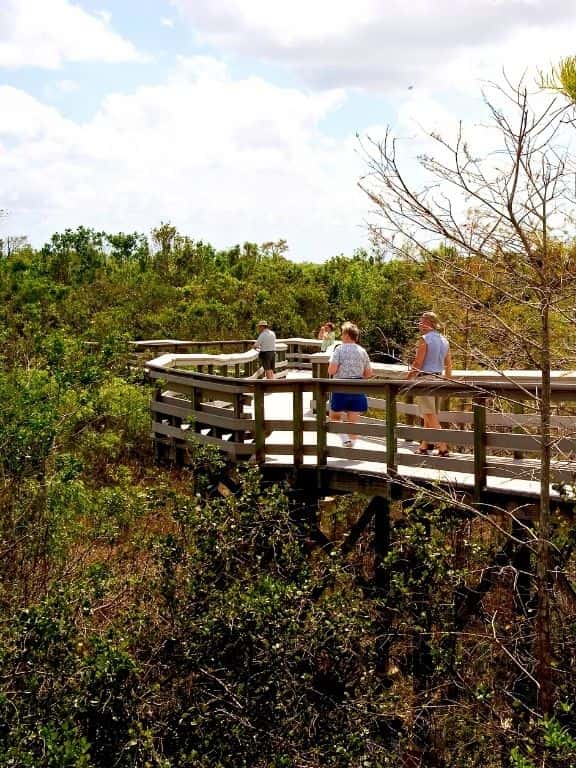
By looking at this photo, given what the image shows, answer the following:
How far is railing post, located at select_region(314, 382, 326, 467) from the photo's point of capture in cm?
901

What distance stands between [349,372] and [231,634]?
3517 millimetres

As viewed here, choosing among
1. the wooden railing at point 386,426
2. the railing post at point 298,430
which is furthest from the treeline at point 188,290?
the railing post at point 298,430

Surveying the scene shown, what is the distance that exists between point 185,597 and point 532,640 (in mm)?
2736

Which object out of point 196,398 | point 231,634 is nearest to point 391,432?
point 231,634

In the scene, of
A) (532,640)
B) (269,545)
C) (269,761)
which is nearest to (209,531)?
(269,545)

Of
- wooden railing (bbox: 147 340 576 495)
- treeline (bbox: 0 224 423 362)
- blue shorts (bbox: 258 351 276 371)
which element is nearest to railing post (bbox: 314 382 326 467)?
wooden railing (bbox: 147 340 576 495)

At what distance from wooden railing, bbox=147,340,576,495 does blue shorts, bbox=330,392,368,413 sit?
0.65 feet

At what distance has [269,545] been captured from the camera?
25.7ft

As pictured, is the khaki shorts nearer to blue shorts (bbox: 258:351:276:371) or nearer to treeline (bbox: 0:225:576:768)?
treeline (bbox: 0:225:576:768)

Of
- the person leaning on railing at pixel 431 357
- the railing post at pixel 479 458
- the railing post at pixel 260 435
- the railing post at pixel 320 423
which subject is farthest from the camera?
the railing post at pixel 260 435

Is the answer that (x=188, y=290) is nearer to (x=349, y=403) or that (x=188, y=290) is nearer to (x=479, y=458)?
(x=349, y=403)

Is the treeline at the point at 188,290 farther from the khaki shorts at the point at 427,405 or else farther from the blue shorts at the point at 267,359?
the khaki shorts at the point at 427,405

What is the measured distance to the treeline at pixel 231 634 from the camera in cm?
646

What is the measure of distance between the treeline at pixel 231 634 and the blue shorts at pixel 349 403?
3.43ft
